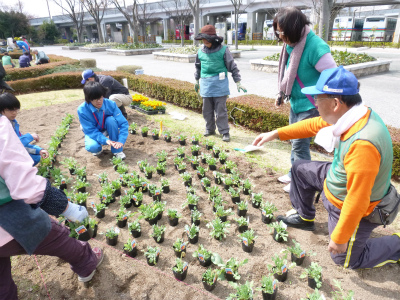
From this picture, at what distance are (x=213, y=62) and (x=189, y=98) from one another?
2.31 metres

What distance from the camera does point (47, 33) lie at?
154ft

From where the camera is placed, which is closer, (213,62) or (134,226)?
(134,226)

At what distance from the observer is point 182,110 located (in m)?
7.29

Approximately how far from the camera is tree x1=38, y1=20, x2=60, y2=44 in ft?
152

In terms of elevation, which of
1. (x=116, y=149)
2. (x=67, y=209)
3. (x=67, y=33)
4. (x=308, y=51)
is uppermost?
(x=67, y=33)

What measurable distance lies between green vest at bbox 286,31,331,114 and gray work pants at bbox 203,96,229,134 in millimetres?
1899

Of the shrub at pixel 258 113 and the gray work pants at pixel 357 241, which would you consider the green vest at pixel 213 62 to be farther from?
the gray work pants at pixel 357 241

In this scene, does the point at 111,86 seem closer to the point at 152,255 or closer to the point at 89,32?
the point at 152,255

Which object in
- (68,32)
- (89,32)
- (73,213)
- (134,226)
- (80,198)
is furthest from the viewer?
(68,32)

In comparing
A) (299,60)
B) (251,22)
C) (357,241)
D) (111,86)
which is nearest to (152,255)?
(357,241)

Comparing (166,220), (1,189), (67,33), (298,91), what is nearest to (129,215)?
(166,220)

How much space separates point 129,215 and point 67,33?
69247mm

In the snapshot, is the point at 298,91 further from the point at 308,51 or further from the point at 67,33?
the point at 67,33

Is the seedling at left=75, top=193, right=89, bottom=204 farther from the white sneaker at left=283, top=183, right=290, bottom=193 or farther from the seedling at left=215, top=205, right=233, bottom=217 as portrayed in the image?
the white sneaker at left=283, top=183, right=290, bottom=193
